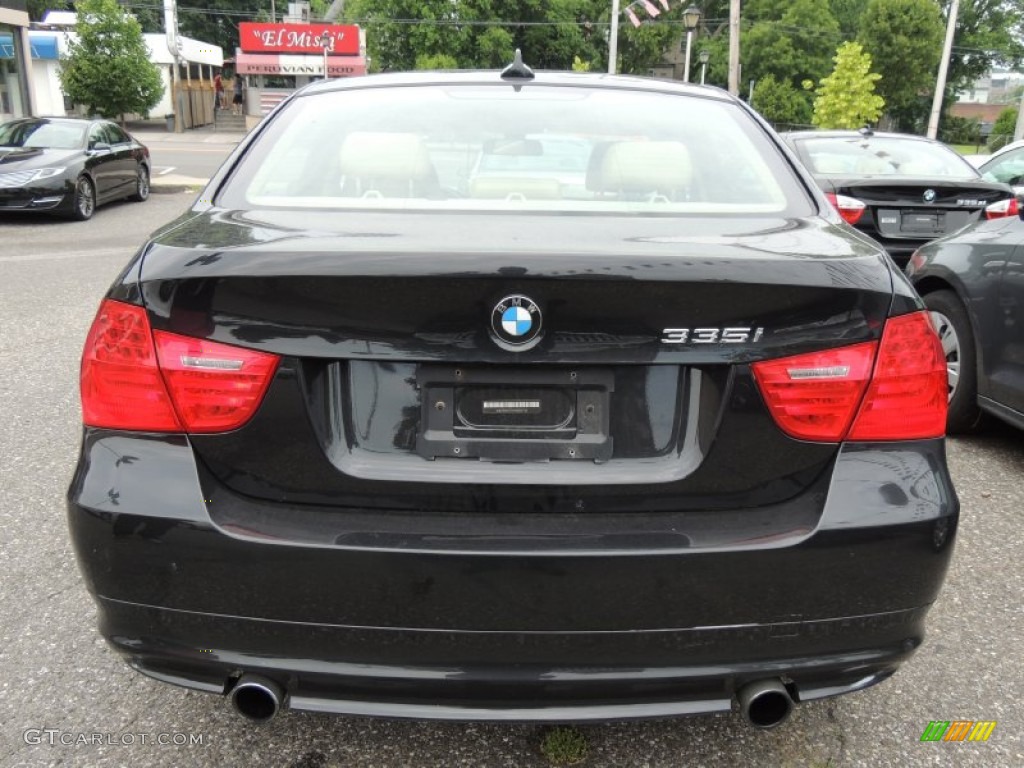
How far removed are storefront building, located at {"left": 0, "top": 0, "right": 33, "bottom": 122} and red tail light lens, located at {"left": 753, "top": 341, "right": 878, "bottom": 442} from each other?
2354 cm

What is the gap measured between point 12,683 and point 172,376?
1.37 meters

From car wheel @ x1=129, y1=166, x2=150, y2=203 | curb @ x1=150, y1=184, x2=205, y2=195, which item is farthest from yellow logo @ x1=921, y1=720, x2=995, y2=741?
curb @ x1=150, y1=184, x2=205, y2=195

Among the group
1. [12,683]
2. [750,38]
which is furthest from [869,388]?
[750,38]

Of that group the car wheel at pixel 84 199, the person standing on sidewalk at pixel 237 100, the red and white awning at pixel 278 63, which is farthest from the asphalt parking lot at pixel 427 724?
the person standing on sidewalk at pixel 237 100

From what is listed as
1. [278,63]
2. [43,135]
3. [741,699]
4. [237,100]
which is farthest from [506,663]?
[237,100]

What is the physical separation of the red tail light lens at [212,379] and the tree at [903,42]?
2425 inches

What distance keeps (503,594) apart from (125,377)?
898mm

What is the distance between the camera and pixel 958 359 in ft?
15.0

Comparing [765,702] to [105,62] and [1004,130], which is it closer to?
[105,62]

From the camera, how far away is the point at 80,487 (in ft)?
6.15

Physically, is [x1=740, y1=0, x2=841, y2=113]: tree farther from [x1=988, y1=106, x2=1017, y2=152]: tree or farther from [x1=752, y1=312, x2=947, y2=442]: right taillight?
[x1=752, y1=312, x2=947, y2=442]: right taillight

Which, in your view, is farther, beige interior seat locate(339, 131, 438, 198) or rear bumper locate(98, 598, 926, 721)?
beige interior seat locate(339, 131, 438, 198)

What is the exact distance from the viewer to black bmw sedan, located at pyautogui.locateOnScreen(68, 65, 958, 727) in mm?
1744

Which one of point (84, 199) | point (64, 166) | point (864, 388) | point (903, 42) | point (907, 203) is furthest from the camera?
point (903, 42)
